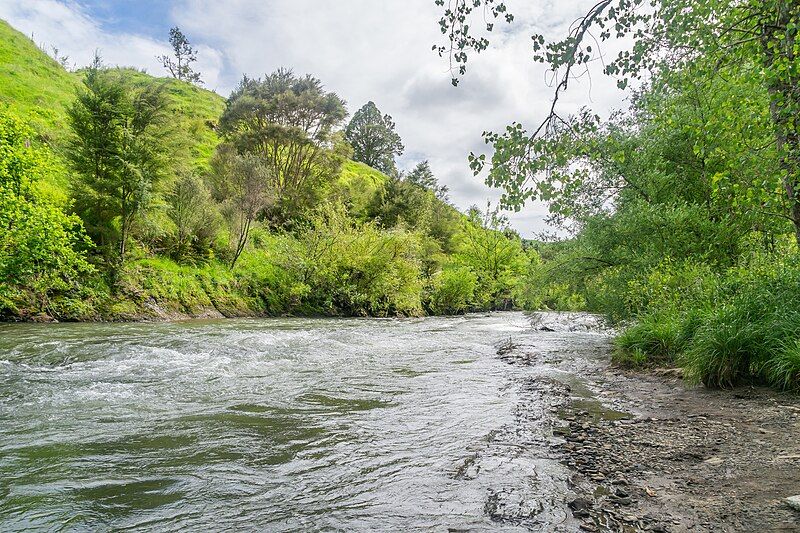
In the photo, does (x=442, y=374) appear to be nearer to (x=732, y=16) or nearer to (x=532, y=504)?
(x=532, y=504)

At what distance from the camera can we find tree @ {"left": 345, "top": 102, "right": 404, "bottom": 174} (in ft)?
295

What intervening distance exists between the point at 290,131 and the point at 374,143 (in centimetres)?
5117

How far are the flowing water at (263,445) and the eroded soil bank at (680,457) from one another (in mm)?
333

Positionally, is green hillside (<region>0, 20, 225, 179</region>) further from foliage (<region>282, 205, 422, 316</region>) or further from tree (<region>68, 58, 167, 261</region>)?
foliage (<region>282, 205, 422, 316</region>)

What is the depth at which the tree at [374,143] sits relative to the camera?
295 ft

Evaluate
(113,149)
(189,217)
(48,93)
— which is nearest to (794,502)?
(113,149)

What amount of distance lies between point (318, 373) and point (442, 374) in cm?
283

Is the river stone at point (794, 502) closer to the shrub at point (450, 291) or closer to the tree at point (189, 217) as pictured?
the tree at point (189, 217)

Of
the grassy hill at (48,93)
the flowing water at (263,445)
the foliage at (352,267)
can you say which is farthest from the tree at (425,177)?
the flowing water at (263,445)

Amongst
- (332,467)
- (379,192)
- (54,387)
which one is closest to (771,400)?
(332,467)

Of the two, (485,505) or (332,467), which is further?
(332,467)

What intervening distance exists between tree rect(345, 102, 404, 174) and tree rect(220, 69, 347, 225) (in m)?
45.1

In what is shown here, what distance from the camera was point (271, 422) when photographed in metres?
6.35

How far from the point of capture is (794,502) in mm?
3279
